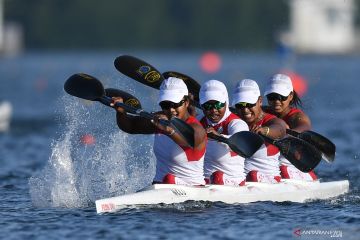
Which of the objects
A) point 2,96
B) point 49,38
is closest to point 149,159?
point 2,96

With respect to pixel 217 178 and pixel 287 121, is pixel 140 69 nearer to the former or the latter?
pixel 287 121

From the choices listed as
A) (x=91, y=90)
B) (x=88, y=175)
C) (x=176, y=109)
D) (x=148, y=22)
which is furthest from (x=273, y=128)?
(x=148, y=22)

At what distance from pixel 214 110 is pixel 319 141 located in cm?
244

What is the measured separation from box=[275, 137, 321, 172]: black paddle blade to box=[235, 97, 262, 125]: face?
0.59 meters

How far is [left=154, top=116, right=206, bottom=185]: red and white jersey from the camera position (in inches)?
621

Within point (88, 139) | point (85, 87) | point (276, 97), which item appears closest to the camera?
point (85, 87)

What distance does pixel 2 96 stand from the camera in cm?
5453

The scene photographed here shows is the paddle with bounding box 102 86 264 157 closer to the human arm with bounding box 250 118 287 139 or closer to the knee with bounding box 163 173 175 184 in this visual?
the human arm with bounding box 250 118 287 139

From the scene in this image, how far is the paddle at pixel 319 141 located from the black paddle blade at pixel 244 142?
1.86 m

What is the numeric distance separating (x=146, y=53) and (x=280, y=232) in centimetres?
11096

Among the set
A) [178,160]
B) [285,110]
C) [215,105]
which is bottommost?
[178,160]

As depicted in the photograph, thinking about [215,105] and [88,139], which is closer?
[215,105]

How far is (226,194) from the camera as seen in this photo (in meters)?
16.1

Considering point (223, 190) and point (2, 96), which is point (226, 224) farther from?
point (2, 96)
